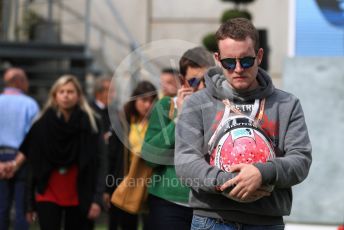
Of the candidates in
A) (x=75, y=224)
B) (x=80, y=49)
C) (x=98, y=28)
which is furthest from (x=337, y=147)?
(x=98, y=28)

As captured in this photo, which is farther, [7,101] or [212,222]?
[7,101]

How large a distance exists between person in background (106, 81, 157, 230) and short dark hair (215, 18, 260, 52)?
2.33 meters

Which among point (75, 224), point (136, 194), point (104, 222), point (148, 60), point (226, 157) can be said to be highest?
point (148, 60)

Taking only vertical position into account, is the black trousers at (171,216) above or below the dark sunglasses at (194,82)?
below

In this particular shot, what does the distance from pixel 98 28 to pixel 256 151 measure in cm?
1343

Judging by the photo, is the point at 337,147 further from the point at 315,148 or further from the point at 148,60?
the point at 148,60

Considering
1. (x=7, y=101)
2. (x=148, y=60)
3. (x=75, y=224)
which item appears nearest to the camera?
(x=148, y=60)

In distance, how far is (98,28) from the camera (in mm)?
16672

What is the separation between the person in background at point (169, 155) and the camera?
4.95 m

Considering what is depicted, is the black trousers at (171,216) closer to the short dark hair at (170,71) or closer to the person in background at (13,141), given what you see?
the short dark hair at (170,71)

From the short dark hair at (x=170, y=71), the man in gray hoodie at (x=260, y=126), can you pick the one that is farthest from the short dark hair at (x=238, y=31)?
the short dark hair at (x=170, y=71)

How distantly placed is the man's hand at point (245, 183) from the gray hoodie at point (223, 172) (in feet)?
0.36

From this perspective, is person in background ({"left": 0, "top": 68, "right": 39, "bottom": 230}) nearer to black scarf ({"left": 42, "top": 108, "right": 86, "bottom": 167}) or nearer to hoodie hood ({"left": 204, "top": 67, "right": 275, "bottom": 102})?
black scarf ({"left": 42, "top": 108, "right": 86, "bottom": 167})

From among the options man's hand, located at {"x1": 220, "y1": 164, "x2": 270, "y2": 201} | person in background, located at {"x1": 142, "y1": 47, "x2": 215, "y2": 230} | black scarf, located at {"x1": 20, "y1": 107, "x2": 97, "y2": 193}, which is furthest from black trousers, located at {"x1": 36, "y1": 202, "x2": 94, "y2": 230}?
man's hand, located at {"x1": 220, "y1": 164, "x2": 270, "y2": 201}
